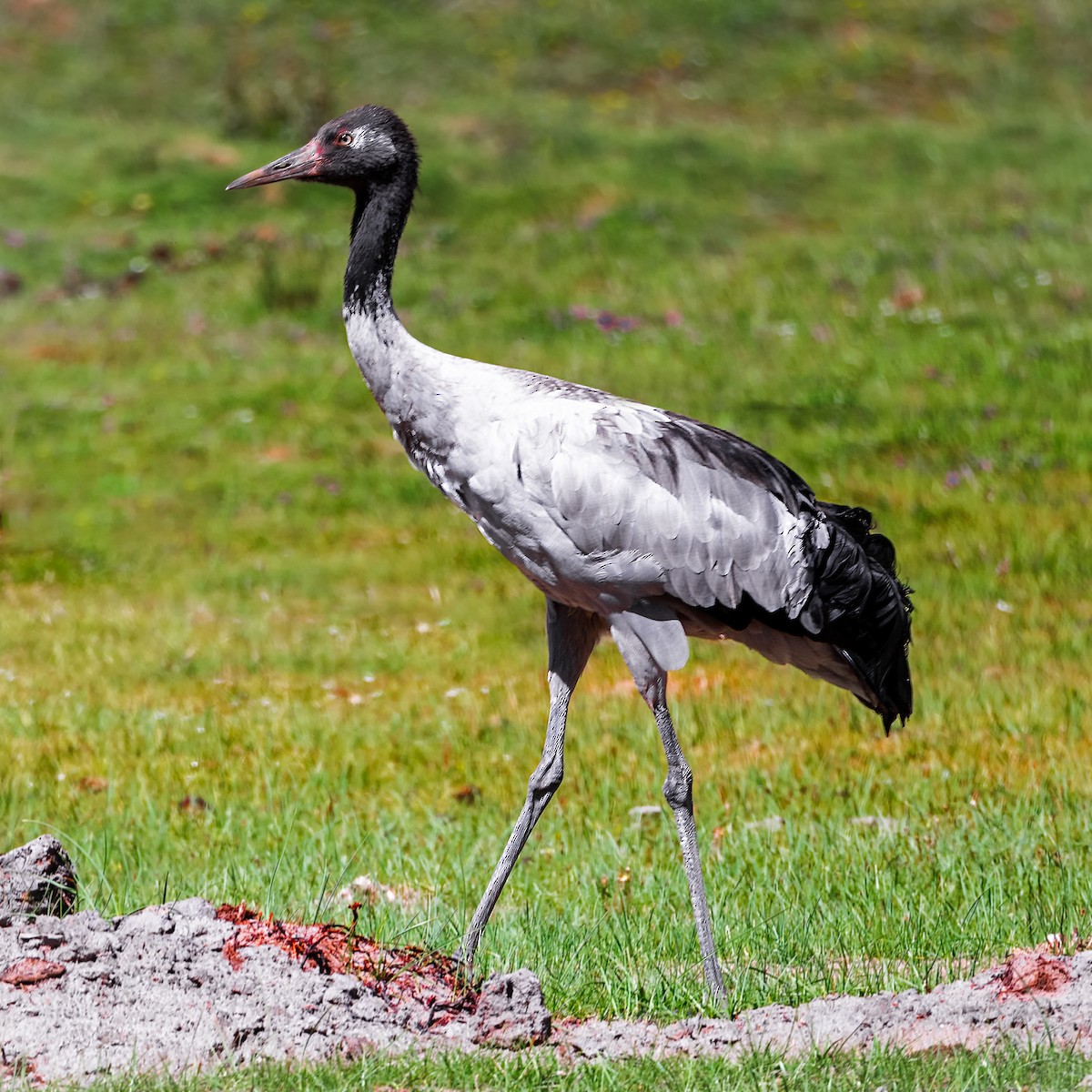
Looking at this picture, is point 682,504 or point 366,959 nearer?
point 366,959

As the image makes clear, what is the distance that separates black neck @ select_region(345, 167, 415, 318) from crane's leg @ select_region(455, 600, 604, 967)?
1.08 meters

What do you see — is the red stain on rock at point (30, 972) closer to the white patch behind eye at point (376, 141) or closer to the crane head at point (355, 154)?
the crane head at point (355, 154)

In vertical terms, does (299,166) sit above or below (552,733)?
above

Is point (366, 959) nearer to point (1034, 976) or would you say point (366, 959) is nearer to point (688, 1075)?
point (688, 1075)

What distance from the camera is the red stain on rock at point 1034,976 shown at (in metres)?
4.11

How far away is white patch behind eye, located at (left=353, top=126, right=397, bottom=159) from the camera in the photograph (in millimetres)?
5195

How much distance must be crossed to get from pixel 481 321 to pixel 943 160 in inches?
279

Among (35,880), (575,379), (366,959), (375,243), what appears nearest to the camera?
(366,959)

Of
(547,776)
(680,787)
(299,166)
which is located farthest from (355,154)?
(680,787)

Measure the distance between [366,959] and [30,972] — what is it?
90 centimetres

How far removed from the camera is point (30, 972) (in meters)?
4.12

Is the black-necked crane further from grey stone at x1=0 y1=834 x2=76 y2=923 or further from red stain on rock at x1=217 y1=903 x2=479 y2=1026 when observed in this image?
grey stone at x1=0 y1=834 x2=76 y2=923

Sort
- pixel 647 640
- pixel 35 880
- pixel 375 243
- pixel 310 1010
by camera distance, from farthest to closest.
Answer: pixel 375 243 < pixel 647 640 < pixel 35 880 < pixel 310 1010

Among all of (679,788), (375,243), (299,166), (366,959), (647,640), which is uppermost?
(299,166)
